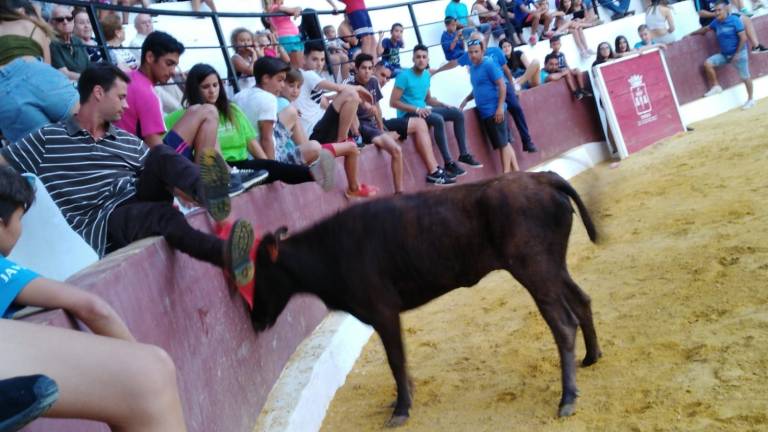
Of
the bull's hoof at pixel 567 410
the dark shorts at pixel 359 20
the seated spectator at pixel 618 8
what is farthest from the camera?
the seated spectator at pixel 618 8

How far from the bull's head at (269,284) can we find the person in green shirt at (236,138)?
108 cm

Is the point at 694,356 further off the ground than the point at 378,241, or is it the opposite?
the point at 378,241

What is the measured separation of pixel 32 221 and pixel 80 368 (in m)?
2.50

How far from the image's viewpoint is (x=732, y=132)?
1103cm

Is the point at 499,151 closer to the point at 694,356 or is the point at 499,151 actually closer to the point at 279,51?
the point at 279,51

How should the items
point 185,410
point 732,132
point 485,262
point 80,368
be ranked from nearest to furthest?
point 80,368, point 185,410, point 485,262, point 732,132

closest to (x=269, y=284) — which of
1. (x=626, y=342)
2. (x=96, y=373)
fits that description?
(x=626, y=342)

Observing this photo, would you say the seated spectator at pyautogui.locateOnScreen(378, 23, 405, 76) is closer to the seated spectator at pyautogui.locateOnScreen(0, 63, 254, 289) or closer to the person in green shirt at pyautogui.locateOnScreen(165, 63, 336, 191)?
the person in green shirt at pyautogui.locateOnScreen(165, 63, 336, 191)

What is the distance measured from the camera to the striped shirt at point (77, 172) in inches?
153

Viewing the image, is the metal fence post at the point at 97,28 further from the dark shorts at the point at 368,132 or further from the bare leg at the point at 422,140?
the bare leg at the point at 422,140

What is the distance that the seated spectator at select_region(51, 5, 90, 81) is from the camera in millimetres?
5852

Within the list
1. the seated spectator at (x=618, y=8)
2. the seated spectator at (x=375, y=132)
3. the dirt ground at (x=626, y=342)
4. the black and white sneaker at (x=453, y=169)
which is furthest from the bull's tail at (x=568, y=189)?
the seated spectator at (x=618, y=8)

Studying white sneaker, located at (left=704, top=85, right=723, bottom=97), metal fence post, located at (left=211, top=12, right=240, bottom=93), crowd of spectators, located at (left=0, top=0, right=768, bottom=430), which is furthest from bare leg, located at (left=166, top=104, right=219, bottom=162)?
white sneaker, located at (left=704, top=85, right=723, bottom=97)

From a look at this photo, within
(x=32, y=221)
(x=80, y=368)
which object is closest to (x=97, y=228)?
(x=32, y=221)
